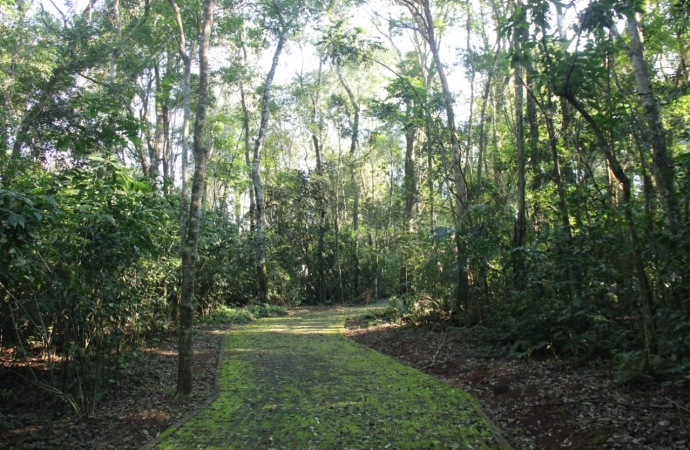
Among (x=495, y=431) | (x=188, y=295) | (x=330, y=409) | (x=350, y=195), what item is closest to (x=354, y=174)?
(x=350, y=195)

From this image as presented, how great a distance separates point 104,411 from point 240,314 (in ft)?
33.7

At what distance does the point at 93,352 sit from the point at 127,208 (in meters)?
1.95

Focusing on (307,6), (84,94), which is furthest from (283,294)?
(307,6)

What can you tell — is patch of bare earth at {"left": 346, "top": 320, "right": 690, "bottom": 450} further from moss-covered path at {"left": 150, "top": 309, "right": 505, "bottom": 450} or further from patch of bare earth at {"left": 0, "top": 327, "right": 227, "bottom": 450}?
patch of bare earth at {"left": 0, "top": 327, "right": 227, "bottom": 450}

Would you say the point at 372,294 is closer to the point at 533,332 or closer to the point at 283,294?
the point at 283,294

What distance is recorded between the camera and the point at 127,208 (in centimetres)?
547

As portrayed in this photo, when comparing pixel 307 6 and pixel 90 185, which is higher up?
pixel 307 6

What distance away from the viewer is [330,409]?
5.58 m

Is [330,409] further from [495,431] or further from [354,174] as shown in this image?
[354,174]

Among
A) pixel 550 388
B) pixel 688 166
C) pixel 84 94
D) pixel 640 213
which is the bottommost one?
pixel 550 388

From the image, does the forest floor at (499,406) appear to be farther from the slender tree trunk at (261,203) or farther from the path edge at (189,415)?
the slender tree trunk at (261,203)

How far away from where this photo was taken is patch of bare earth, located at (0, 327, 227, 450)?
14.6 ft

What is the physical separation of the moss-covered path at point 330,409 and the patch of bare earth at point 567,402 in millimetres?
344

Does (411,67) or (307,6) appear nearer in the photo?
(307,6)
